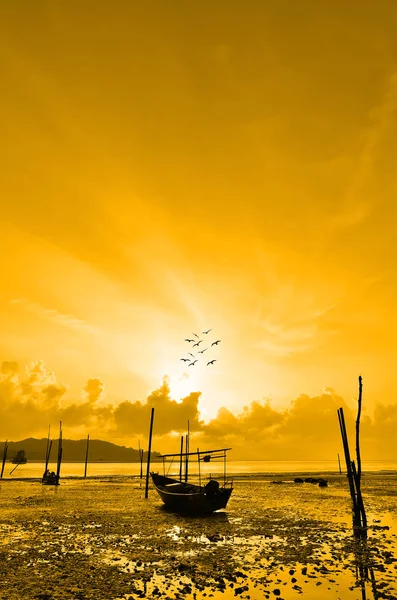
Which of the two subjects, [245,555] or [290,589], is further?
[245,555]

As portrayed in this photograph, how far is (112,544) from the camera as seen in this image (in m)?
19.3

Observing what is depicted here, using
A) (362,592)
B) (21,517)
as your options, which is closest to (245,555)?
(362,592)

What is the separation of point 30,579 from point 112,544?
20.3 ft

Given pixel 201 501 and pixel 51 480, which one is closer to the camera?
pixel 201 501

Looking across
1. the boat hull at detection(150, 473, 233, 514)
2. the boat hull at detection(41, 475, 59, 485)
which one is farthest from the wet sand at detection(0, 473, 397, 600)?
the boat hull at detection(41, 475, 59, 485)

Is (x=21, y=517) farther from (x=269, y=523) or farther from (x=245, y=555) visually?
(x=245, y=555)

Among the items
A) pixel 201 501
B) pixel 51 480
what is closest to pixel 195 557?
pixel 201 501

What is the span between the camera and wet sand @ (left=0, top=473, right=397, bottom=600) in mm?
12562

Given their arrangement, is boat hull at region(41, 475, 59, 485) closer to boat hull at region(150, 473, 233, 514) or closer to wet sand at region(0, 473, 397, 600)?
wet sand at region(0, 473, 397, 600)

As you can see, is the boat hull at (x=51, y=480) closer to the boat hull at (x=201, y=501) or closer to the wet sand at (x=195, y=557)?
the wet sand at (x=195, y=557)

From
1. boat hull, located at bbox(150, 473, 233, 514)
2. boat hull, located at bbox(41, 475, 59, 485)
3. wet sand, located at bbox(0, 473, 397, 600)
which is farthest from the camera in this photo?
boat hull, located at bbox(41, 475, 59, 485)

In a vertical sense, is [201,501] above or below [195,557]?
above

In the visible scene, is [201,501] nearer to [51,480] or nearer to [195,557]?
[195,557]

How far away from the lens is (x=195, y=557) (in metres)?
16.5
